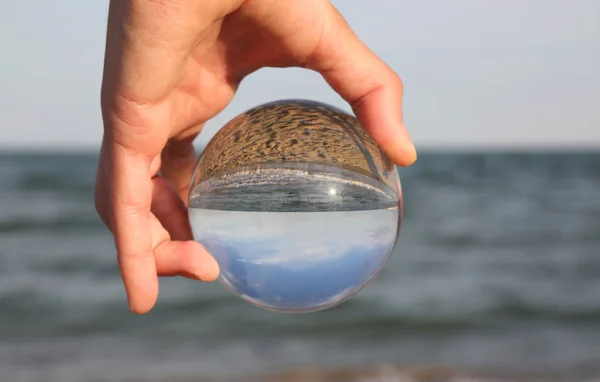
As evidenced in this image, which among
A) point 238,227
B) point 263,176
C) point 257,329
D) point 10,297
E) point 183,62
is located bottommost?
point 10,297

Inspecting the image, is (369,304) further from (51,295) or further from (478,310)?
(51,295)

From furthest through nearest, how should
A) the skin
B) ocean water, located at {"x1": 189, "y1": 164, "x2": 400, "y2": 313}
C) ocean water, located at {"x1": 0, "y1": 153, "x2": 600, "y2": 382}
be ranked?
ocean water, located at {"x1": 0, "y1": 153, "x2": 600, "y2": 382} < ocean water, located at {"x1": 189, "y1": 164, "x2": 400, "y2": 313} < the skin

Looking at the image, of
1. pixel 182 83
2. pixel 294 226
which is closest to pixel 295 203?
pixel 294 226

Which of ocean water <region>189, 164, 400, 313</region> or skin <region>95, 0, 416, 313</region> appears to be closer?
skin <region>95, 0, 416, 313</region>

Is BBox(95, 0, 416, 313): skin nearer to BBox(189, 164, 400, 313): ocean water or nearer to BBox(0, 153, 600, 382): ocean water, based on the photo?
BBox(189, 164, 400, 313): ocean water

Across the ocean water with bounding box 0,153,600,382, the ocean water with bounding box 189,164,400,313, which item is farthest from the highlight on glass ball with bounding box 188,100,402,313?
the ocean water with bounding box 0,153,600,382

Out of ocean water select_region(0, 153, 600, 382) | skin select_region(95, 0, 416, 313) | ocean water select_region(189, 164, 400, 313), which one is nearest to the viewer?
skin select_region(95, 0, 416, 313)

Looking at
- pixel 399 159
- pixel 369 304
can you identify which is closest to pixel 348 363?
pixel 369 304
